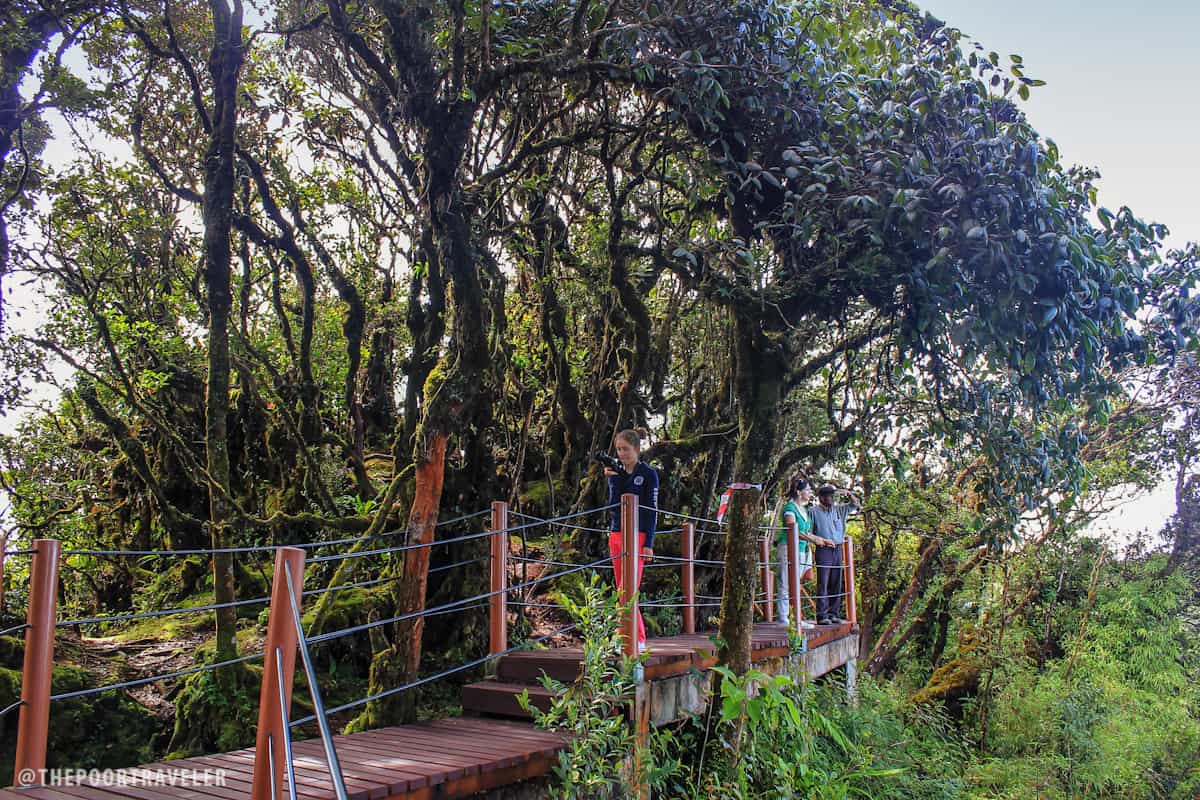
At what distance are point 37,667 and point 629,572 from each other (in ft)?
11.2

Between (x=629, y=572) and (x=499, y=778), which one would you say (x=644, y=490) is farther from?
(x=499, y=778)

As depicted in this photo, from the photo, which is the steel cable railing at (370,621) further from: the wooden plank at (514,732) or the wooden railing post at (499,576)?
the wooden plank at (514,732)

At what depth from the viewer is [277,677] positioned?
322 cm

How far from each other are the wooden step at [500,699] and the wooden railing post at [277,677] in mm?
2174

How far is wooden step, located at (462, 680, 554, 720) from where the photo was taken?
5395 millimetres

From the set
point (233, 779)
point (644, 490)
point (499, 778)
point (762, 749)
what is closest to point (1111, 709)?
point (762, 749)

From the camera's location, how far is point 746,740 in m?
5.43

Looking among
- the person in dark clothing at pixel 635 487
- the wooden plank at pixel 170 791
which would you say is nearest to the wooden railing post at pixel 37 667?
the wooden plank at pixel 170 791

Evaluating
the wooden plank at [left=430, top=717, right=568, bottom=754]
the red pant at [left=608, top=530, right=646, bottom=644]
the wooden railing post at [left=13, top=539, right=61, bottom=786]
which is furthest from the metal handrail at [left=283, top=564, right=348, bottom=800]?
the red pant at [left=608, top=530, right=646, bottom=644]

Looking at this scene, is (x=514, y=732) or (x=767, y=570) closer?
(x=514, y=732)

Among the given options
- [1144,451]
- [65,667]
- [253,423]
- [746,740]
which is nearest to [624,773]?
[746,740]

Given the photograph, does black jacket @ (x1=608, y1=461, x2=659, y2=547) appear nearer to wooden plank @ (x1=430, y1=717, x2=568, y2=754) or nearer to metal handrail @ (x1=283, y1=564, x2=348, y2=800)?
wooden plank @ (x1=430, y1=717, x2=568, y2=754)

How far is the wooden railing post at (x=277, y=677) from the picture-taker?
314cm

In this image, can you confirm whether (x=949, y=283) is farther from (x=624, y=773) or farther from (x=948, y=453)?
(x=948, y=453)
